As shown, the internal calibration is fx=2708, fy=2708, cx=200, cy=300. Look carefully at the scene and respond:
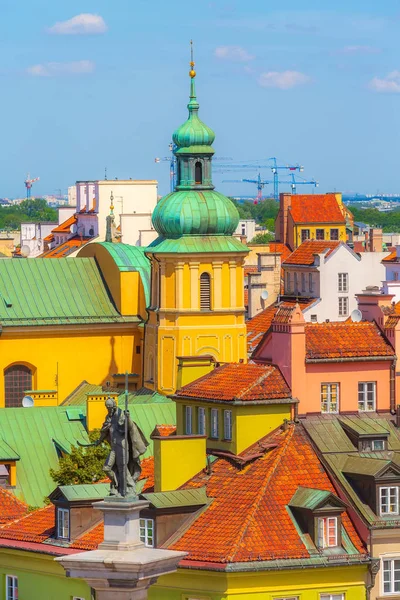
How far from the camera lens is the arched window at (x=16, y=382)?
352 ft

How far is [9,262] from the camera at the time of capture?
11156cm

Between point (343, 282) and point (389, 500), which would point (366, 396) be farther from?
point (343, 282)

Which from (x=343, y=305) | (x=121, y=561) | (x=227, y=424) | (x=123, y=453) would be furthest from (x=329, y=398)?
(x=343, y=305)

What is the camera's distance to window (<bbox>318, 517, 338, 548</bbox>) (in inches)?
2389

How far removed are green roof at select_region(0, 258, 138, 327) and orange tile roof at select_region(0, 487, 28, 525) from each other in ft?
107

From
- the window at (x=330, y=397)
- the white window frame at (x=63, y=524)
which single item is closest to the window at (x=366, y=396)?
the window at (x=330, y=397)

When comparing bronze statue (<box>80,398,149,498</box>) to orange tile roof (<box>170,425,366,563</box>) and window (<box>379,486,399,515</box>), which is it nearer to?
orange tile roof (<box>170,425,366,563</box>)

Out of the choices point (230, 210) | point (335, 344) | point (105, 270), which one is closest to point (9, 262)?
point (105, 270)

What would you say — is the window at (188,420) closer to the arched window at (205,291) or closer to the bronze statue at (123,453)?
the bronze statue at (123,453)

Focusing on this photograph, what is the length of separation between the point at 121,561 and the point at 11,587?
781 inches

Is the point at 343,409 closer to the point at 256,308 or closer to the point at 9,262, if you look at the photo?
the point at 9,262

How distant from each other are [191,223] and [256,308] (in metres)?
45.2

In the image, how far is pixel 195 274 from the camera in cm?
10431

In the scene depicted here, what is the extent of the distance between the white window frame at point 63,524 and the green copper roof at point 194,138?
41.4 metres
